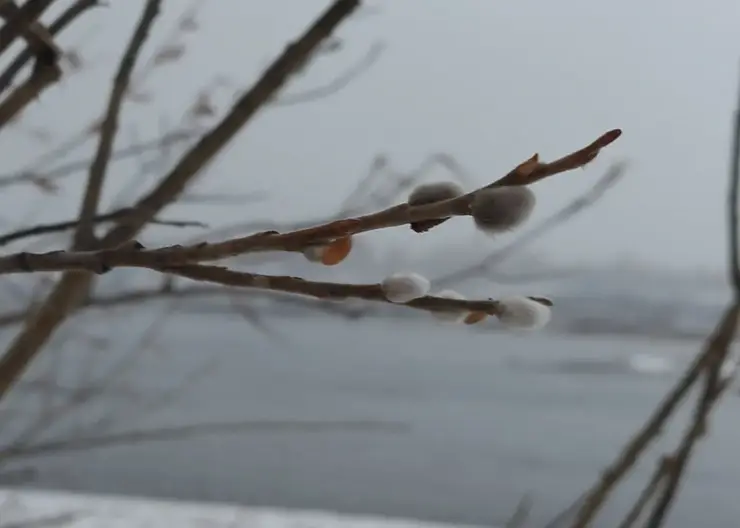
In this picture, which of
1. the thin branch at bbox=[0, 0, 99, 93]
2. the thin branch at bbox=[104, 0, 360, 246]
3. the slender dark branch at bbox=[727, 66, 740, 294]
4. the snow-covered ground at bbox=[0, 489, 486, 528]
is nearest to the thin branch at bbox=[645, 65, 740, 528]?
the slender dark branch at bbox=[727, 66, 740, 294]

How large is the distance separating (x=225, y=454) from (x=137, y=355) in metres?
1.13

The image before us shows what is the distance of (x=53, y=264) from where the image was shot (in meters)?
0.14

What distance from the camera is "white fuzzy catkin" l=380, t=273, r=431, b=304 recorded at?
14 centimetres

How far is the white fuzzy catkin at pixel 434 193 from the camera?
13 centimetres

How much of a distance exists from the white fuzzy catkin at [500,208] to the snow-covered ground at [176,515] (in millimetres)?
1179

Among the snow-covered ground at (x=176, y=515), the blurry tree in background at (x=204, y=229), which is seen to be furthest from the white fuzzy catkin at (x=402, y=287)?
the snow-covered ground at (x=176, y=515)

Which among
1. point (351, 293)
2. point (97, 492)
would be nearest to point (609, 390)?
point (97, 492)

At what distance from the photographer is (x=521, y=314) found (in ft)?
0.49

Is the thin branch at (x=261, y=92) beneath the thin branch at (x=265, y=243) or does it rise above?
above

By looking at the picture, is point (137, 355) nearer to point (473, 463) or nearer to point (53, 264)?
point (53, 264)

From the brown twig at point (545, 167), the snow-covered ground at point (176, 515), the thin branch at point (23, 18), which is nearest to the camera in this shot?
the brown twig at point (545, 167)

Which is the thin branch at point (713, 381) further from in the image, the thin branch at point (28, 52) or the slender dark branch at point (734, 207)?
the thin branch at point (28, 52)

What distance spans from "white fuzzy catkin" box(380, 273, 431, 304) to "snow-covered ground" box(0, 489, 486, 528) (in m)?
1.15

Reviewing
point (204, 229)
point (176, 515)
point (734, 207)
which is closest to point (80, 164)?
point (204, 229)
